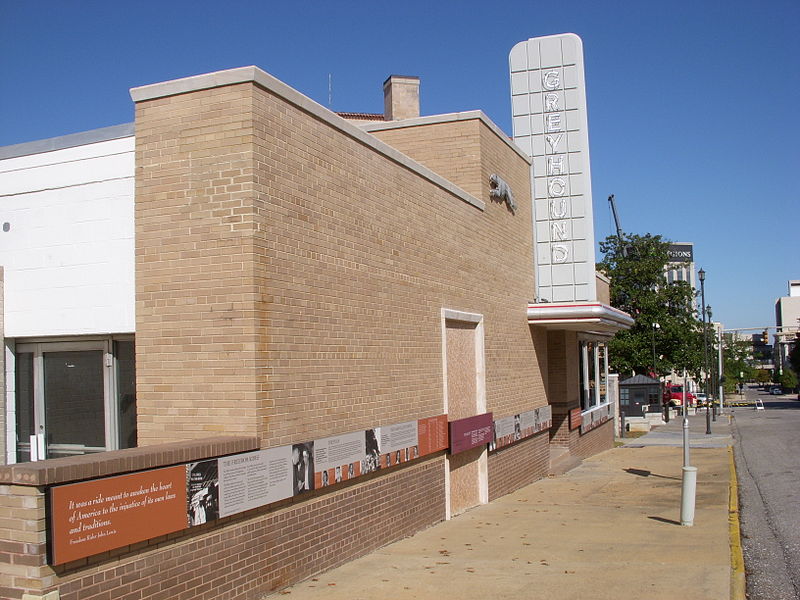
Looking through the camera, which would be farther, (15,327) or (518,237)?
(518,237)

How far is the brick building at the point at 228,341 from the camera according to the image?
257 inches

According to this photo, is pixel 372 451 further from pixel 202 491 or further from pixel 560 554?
pixel 202 491

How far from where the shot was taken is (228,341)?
7516 millimetres

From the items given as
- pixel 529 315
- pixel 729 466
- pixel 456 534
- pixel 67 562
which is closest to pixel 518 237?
pixel 529 315

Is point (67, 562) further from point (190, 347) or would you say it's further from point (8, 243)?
point (8, 243)

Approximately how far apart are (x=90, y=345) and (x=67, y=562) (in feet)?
15.0

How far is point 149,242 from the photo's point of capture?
7.95 metres

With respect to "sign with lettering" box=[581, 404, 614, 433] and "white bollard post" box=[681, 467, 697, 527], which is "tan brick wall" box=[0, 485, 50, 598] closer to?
"white bollard post" box=[681, 467, 697, 527]

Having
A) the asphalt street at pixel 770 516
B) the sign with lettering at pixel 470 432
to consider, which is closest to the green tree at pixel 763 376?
the asphalt street at pixel 770 516

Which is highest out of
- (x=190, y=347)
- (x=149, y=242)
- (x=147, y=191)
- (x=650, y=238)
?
(x=650, y=238)

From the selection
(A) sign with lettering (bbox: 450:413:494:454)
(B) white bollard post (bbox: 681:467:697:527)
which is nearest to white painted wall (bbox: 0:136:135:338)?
(A) sign with lettering (bbox: 450:413:494:454)

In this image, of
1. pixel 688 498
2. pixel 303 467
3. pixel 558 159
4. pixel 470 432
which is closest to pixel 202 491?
pixel 303 467

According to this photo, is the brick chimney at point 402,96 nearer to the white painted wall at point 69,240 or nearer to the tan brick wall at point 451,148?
the tan brick wall at point 451,148

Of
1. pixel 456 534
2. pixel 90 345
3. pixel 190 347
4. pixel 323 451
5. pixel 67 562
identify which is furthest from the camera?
pixel 456 534
